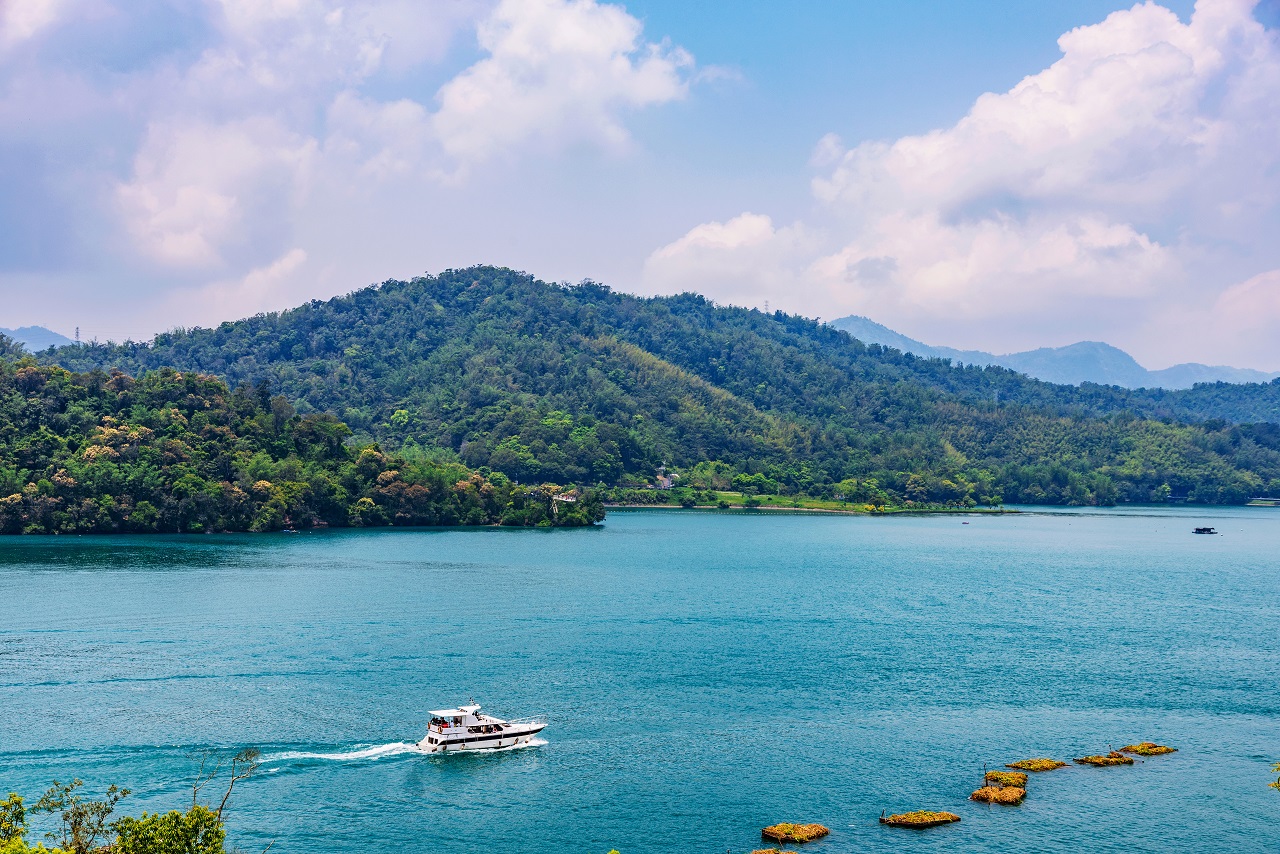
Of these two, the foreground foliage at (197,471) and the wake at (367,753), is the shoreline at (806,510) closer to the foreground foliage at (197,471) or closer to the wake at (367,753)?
the foreground foliage at (197,471)

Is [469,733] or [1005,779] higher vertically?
[469,733]

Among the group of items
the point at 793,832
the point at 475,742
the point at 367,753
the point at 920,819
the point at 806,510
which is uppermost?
the point at 806,510

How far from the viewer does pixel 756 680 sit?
5222cm

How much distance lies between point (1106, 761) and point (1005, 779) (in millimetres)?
5389

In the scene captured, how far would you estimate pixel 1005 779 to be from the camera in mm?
38719

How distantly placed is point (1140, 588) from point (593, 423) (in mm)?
123893

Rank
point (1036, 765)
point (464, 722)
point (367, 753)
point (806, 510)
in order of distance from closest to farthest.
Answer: point (367, 753) < point (1036, 765) < point (464, 722) < point (806, 510)

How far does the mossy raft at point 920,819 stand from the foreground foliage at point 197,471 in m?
89.9

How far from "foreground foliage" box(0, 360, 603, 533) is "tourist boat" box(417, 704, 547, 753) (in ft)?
248

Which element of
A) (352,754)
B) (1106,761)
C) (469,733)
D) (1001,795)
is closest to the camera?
(1001,795)

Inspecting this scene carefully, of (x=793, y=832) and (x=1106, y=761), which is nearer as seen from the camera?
(x=793, y=832)

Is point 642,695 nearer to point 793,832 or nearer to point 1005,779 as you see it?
point 793,832

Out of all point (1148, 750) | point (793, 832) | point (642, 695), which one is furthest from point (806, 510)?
point (793, 832)

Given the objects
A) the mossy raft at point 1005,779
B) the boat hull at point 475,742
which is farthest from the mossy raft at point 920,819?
the boat hull at point 475,742
